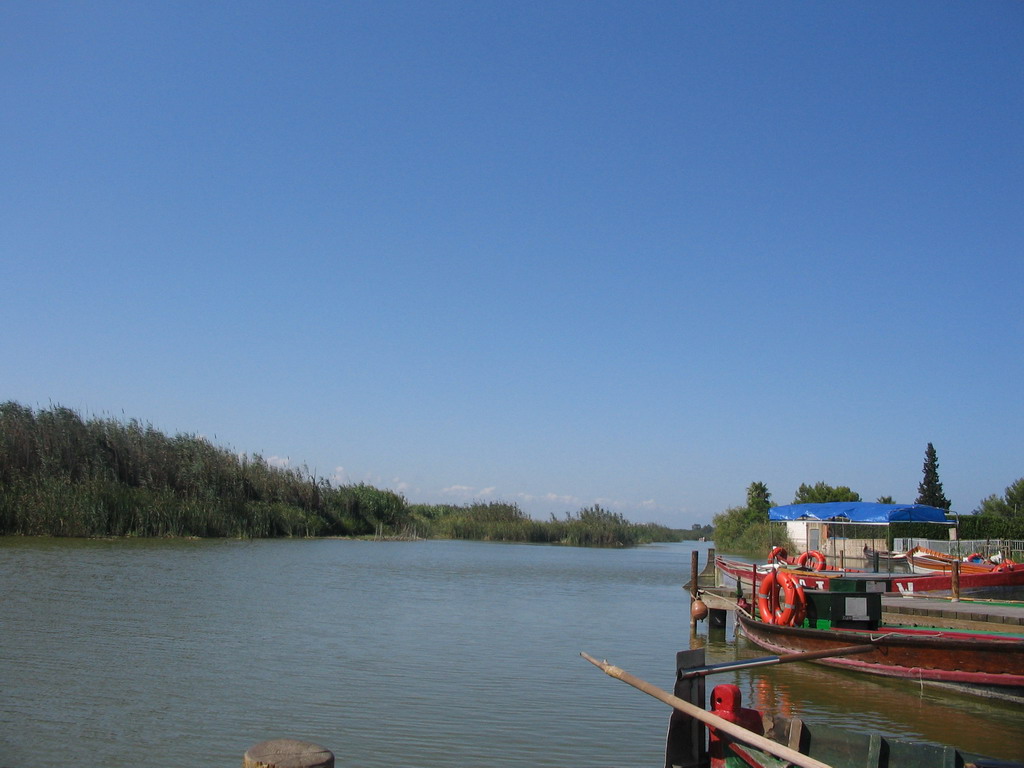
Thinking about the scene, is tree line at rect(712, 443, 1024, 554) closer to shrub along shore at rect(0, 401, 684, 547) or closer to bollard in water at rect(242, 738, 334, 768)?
shrub along shore at rect(0, 401, 684, 547)

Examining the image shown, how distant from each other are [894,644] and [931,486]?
78546 millimetres

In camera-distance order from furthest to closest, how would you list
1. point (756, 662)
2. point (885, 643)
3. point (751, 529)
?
point (751, 529)
point (885, 643)
point (756, 662)

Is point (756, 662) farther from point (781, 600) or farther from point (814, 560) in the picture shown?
point (814, 560)

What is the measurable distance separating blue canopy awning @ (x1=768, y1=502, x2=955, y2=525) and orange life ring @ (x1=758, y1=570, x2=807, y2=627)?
20444mm

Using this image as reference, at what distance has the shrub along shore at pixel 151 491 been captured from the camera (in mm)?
34625

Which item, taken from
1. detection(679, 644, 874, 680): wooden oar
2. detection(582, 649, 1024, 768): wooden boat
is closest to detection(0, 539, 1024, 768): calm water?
detection(679, 644, 874, 680): wooden oar

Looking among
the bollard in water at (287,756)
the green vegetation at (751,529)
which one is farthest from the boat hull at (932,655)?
the green vegetation at (751,529)

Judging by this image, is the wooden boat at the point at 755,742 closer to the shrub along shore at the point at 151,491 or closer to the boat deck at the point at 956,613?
the boat deck at the point at 956,613

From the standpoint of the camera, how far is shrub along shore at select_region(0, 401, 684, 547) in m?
34.6

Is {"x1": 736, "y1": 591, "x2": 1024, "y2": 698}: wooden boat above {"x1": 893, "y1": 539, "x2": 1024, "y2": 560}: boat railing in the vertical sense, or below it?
below

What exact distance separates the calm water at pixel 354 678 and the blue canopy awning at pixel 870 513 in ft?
48.9

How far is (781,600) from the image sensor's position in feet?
58.6

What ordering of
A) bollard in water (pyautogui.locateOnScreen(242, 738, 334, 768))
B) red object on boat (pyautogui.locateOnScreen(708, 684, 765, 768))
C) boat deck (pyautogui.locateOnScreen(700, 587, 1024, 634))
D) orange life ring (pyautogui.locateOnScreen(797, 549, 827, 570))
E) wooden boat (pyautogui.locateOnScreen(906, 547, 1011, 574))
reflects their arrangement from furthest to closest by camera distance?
wooden boat (pyautogui.locateOnScreen(906, 547, 1011, 574)), orange life ring (pyautogui.locateOnScreen(797, 549, 827, 570)), boat deck (pyautogui.locateOnScreen(700, 587, 1024, 634)), red object on boat (pyautogui.locateOnScreen(708, 684, 765, 768)), bollard in water (pyautogui.locateOnScreen(242, 738, 334, 768))

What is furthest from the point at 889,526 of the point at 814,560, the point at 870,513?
the point at 814,560
